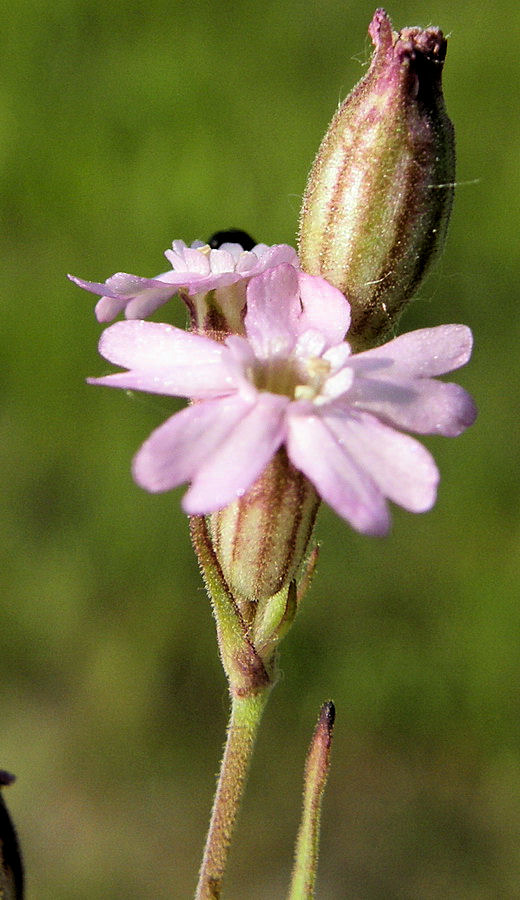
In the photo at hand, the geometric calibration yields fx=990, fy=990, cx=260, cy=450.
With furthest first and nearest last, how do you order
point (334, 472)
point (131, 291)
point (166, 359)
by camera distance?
point (131, 291)
point (166, 359)
point (334, 472)

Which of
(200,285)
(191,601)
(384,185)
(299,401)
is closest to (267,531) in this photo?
(299,401)

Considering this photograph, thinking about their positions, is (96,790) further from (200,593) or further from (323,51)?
(323,51)

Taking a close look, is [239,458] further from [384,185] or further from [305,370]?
[384,185]

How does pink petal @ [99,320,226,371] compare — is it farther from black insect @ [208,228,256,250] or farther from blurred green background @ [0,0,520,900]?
blurred green background @ [0,0,520,900]

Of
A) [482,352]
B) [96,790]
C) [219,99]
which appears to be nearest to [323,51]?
[219,99]

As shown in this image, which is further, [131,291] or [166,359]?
[131,291]

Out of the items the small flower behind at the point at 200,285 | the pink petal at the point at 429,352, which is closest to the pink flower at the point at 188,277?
the small flower behind at the point at 200,285

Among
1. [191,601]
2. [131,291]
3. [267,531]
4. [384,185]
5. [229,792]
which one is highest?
[384,185]
